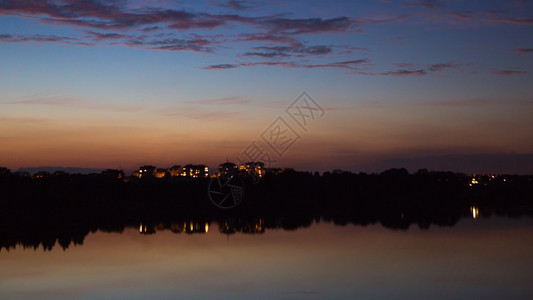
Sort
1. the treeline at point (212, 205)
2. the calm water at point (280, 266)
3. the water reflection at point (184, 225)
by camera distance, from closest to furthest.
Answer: the calm water at point (280, 266)
the water reflection at point (184, 225)
the treeline at point (212, 205)

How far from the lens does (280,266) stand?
13.9 metres

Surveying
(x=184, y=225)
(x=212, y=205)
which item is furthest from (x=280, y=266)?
(x=212, y=205)

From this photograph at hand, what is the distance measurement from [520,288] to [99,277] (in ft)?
25.4

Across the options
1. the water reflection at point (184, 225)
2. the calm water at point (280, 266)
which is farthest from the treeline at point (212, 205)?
the calm water at point (280, 266)

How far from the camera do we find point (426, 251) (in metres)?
16.1

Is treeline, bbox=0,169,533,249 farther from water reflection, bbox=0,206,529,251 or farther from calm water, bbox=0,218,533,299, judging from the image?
calm water, bbox=0,218,533,299

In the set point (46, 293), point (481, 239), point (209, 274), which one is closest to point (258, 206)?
point (481, 239)

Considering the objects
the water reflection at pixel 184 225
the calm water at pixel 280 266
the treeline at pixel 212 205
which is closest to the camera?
the calm water at pixel 280 266

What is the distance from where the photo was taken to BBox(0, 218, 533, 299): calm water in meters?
11.1

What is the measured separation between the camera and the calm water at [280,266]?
11133 mm

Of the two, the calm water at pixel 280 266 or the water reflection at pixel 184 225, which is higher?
the water reflection at pixel 184 225

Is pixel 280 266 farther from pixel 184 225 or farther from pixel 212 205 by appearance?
pixel 212 205

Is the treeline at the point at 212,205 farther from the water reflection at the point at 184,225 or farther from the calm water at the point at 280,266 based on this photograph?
the calm water at the point at 280,266

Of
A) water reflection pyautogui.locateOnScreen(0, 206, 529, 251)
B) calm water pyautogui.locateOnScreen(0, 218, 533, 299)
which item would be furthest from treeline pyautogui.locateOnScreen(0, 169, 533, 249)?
calm water pyautogui.locateOnScreen(0, 218, 533, 299)
